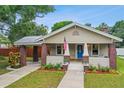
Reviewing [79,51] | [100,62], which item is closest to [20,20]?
[79,51]

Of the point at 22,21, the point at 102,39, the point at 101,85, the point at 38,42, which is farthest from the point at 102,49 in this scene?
the point at 101,85

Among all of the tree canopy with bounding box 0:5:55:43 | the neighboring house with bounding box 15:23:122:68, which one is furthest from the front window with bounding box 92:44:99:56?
the tree canopy with bounding box 0:5:55:43

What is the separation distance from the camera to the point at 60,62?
25.9m

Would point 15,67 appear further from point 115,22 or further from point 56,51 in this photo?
point 115,22

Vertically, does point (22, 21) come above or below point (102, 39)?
above

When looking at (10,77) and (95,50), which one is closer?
(10,77)

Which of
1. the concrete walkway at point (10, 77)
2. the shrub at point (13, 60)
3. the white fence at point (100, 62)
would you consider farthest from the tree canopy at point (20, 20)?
the white fence at point (100, 62)

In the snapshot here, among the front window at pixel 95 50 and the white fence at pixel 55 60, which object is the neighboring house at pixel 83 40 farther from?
the front window at pixel 95 50

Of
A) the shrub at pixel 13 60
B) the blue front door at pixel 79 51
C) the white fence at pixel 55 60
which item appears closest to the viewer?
the shrub at pixel 13 60

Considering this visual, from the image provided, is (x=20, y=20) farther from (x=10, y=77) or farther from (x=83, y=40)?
(x=10, y=77)

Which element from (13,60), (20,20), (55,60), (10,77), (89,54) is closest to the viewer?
(10,77)

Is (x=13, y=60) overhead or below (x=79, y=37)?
below

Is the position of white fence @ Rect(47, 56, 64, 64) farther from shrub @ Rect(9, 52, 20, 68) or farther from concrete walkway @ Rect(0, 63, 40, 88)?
concrete walkway @ Rect(0, 63, 40, 88)

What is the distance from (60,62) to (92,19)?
4615 cm
